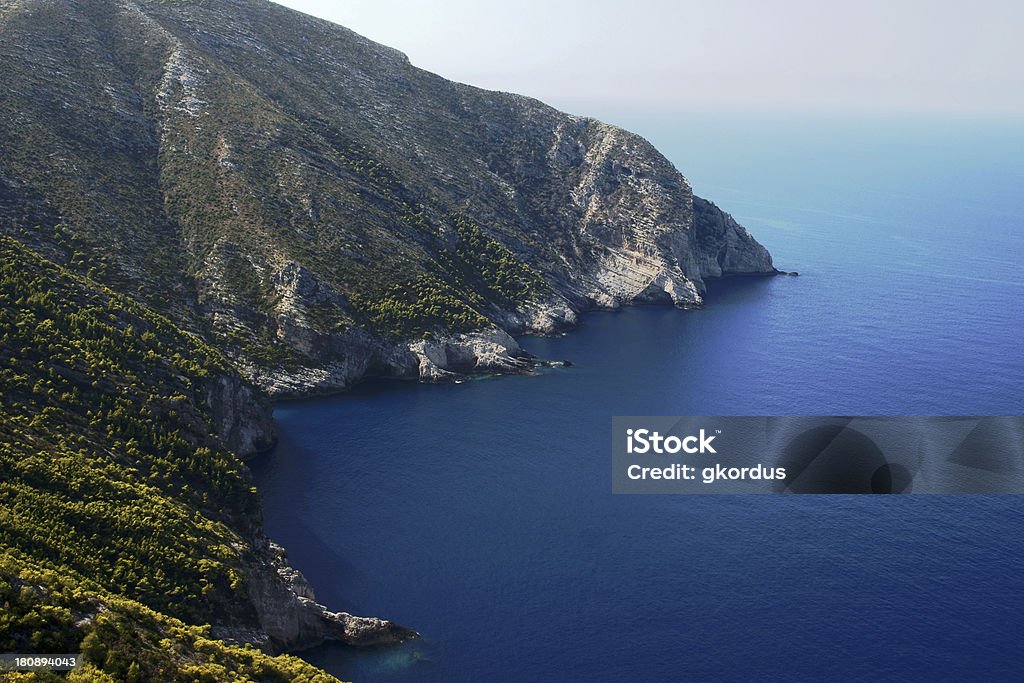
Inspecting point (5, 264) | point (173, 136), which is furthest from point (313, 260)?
point (5, 264)

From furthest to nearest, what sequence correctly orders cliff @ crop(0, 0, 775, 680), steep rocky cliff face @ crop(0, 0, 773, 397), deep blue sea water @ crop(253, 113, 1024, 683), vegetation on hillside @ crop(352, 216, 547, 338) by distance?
vegetation on hillside @ crop(352, 216, 547, 338) → steep rocky cliff face @ crop(0, 0, 773, 397) → deep blue sea water @ crop(253, 113, 1024, 683) → cliff @ crop(0, 0, 775, 680)

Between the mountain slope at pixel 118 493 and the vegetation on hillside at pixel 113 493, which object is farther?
the mountain slope at pixel 118 493

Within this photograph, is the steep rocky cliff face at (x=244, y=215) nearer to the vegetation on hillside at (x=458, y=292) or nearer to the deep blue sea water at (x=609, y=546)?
the vegetation on hillside at (x=458, y=292)

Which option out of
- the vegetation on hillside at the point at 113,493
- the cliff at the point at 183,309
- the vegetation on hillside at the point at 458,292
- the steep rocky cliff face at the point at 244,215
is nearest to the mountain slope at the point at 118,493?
the vegetation on hillside at the point at 113,493

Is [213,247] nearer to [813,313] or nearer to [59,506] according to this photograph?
[59,506]

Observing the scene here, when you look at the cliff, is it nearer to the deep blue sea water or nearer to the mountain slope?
the mountain slope
